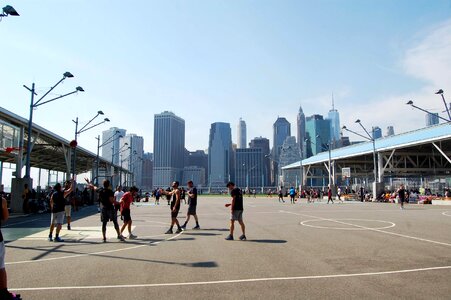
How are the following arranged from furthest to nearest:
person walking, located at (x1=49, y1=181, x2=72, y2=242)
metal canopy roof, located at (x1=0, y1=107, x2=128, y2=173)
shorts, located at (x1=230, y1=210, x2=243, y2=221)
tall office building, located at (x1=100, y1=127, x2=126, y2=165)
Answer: tall office building, located at (x1=100, y1=127, x2=126, y2=165) < metal canopy roof, located at (x1=0, y1=107, x2=128, y2=173) < shorts, located at (x1=230, y1=210, x2=243, y2=221) < person walking, located at (x1=49, y1=181, x2=72, y2=242)

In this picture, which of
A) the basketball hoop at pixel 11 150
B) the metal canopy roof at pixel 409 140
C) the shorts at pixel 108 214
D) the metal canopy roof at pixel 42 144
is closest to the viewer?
the shorts at pixel 108 214

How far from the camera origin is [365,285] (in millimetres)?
6461

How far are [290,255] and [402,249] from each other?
3.16 meters

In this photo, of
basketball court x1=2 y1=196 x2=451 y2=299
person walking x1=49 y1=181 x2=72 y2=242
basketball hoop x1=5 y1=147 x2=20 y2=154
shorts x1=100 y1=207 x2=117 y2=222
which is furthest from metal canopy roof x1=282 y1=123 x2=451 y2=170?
basketball hoop x1=5 y1=147 x2=20 y2=154

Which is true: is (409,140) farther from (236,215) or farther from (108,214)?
(108,214)

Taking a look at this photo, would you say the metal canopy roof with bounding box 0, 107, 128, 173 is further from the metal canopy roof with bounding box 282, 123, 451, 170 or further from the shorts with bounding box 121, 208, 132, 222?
the metal canopy roof with bounding box 282, 123, 451, 170

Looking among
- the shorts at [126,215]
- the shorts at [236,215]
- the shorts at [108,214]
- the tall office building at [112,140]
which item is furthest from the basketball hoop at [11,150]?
the shorts at [236,215]

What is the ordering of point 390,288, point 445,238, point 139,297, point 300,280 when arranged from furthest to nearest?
point 445,238
point 300,280
point 390,288
point 139,297

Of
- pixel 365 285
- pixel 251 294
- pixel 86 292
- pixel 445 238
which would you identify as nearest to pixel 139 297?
pixel 86 292

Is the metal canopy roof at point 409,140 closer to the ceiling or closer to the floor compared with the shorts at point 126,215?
closer to the ceiling

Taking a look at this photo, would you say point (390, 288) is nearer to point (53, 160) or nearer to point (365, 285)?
point (365, 285)

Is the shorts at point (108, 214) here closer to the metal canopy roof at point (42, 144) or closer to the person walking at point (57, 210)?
the person walking at point (57, 210)

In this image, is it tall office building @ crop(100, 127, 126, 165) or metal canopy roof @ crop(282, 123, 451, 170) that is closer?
metal canopy roof @ crop(282, 123, 451, 170)

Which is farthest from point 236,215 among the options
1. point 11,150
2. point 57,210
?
point 11,150
